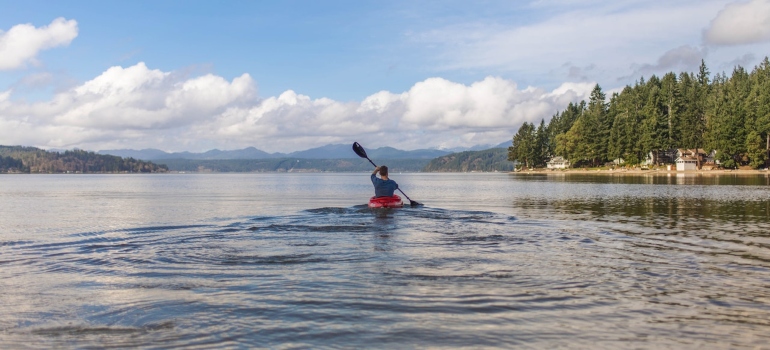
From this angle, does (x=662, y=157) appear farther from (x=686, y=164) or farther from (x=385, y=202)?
(x=385, y=202)

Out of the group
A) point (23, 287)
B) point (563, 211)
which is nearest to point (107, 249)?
point (23, 287)

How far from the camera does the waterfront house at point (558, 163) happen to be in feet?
616

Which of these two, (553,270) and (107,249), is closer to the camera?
(553,270)

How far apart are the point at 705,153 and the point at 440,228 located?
139 metres

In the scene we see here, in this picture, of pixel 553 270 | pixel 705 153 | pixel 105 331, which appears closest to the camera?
pixel 105 331

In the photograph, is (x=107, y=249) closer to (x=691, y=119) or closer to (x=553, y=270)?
(x=553, y=270)

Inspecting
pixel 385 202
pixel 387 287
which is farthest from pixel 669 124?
pixel 387 287

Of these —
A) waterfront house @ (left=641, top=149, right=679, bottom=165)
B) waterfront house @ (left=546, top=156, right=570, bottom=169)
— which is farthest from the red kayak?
waterfront house @ (left=546, top=156, right=570, bottom=169)

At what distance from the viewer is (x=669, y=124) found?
436 ft

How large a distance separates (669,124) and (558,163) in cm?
6171

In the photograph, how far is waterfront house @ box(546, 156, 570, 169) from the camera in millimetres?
187650

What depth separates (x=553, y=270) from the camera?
12953 millimetres

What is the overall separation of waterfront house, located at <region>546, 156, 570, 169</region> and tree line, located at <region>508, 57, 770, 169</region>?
4650 mm

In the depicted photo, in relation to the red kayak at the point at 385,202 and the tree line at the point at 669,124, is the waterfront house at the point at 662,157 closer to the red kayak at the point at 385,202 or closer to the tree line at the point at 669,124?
the tree line at the point at 669,124
